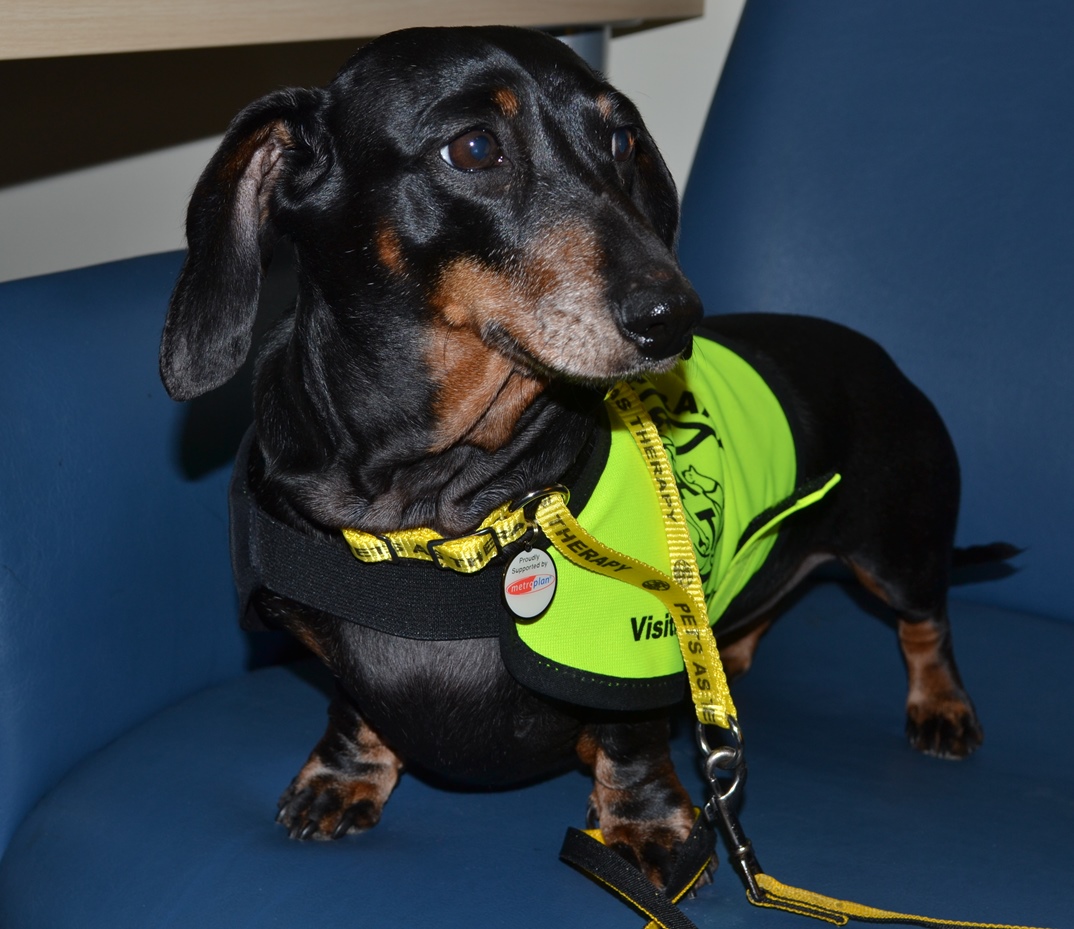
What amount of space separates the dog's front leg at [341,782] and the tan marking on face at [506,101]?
2.93ft

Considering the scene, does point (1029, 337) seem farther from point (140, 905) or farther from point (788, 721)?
point (140, 905)

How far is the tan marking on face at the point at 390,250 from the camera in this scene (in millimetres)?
1536

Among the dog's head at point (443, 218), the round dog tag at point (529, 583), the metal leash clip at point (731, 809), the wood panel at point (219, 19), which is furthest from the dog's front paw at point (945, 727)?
the wood panel at point (219, 19)

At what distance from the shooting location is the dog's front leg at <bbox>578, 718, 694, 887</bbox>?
1742mm

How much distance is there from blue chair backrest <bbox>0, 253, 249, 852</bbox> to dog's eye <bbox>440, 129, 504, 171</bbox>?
0.76m

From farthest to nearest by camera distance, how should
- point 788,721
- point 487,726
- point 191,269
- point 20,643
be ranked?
point 788,721 → point 20,643 → point 487,726 → point 191,269

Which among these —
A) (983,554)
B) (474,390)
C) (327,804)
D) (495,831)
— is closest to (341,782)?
(327,804)

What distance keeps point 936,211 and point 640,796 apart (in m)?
1.51

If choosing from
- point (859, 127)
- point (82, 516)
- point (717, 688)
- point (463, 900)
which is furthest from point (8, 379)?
point (859, 127)

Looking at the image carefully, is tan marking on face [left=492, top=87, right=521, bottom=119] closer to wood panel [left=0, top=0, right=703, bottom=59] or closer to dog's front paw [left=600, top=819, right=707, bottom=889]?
wood panel [left=0, top=0, right=703, bottom=59]

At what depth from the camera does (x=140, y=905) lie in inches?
65.1

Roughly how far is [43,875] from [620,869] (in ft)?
2.64

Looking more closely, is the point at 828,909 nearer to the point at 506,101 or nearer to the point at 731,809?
the point at 731,809

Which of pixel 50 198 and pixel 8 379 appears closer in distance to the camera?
pixel 8 379
